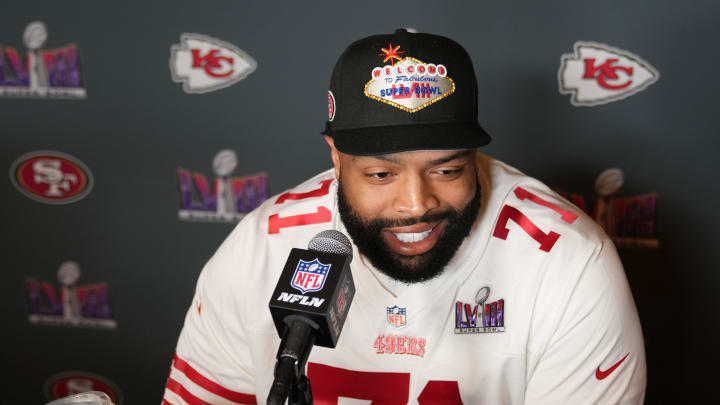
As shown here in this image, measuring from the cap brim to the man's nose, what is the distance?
6 centimetres

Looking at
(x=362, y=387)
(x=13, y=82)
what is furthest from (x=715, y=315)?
(x=13, y=82)

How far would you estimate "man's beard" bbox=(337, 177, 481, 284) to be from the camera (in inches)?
48.3

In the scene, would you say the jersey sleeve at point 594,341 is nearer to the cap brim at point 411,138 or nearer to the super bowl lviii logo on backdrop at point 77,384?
the cap brim at point 411,138

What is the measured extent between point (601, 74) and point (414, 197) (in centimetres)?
94

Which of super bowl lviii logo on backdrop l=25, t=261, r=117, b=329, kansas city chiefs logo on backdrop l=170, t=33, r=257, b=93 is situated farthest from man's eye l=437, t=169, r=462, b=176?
super bowl lviii logo on backdrop l=25, t=261, r=117, b=329

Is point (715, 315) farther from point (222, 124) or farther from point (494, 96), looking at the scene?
point (222, 124)

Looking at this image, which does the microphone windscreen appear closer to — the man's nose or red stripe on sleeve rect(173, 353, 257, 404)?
the man's nose

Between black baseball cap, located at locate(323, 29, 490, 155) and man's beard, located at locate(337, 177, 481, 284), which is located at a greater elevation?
black baseball cap, located at locate(323, 29, 490, 155)

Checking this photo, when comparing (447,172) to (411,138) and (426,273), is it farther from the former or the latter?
(426,273)

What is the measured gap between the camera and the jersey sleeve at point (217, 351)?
1428 millimetres

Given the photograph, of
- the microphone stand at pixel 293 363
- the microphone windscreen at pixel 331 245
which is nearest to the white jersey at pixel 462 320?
the microphone windscreen at pixel 331 245

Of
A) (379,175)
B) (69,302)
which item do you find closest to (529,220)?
(379,175)

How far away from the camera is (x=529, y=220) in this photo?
1330 millimetres

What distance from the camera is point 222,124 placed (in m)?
2.10
